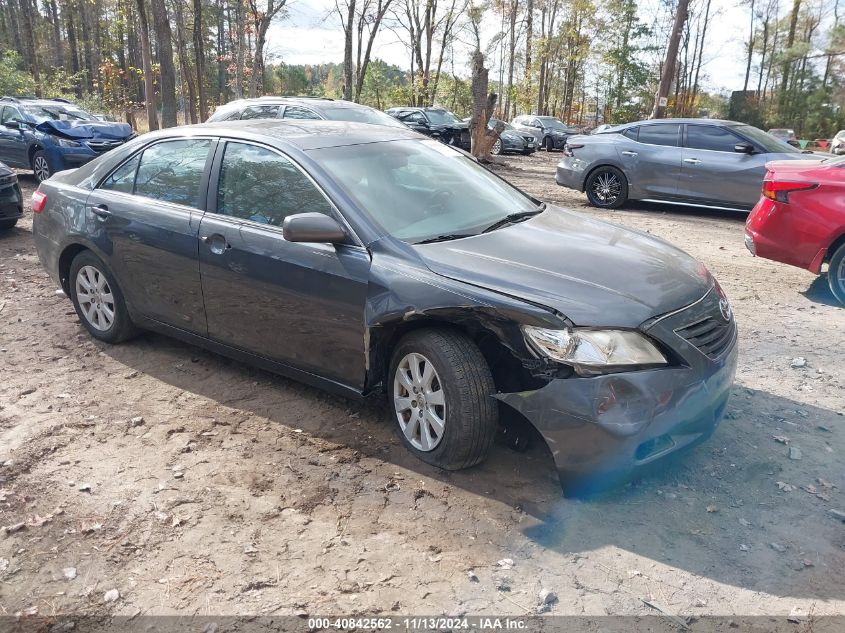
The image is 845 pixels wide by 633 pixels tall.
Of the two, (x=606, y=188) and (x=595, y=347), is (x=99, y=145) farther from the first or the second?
(x=595, y=347)

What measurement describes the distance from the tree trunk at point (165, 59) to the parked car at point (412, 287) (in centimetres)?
1452

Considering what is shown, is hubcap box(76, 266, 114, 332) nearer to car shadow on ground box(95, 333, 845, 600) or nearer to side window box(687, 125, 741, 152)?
car shadow on ground box(95, 333, 845, 600)

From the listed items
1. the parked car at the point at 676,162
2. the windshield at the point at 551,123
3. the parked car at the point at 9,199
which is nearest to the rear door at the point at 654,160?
the parked car at the point at 676,162

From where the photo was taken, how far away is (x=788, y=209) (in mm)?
6285

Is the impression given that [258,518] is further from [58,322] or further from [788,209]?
[788,209]

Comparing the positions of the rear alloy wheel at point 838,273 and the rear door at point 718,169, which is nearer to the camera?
the rear alloy wheel at point 838,273

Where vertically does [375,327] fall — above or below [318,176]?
below

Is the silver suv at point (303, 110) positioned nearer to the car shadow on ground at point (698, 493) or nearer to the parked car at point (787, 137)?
the parked car at point (787, 137)

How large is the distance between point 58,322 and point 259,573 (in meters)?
3.83

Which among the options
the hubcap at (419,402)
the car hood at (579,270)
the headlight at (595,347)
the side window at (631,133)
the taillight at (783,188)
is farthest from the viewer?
the side window at (631,133)

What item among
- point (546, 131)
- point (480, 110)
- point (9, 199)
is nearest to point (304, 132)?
point (9, 199)

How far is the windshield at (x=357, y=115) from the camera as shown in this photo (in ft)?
34.2

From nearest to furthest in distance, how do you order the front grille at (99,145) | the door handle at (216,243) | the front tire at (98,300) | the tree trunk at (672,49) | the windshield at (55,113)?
the door handle at (216,243), the front tire at (98,300), the front grille at (99,145), the windshield at (55,113), the tree trunk at (672,49)

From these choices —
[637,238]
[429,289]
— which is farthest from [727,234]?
[429,289]
